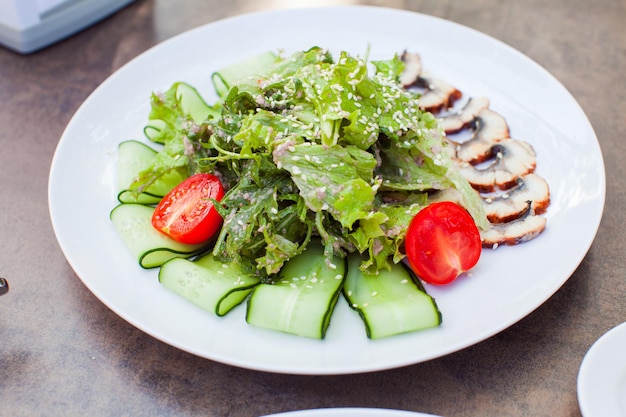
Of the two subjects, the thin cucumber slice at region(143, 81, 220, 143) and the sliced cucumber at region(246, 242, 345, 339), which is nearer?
the sliced cucumber at region(246, 242, 345, 339)

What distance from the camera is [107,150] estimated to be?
299 centimetres

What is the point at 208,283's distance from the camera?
2.30 meters

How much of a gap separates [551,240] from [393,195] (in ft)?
2.20

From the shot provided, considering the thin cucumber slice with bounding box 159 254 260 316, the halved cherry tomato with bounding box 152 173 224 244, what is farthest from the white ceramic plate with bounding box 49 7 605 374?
the halved cherry tomato with bounding box 152 173 224 244

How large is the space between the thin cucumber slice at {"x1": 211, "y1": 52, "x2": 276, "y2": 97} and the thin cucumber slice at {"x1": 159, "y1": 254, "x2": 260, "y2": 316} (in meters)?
1.21

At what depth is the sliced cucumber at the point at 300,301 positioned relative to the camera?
214 cm

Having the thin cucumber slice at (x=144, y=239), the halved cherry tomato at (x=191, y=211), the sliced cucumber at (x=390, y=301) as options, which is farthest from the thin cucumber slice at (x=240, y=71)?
the sliced cucumber at (x=390, y=301)

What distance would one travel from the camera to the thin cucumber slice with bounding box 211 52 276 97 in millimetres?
3275

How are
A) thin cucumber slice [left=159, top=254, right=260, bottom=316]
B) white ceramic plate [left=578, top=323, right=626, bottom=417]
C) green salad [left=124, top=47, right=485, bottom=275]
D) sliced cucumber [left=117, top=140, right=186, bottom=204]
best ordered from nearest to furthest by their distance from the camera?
white ceramic plate [left=578, top=323, right=626, bottom=417] → thin cucumber slice [left=159, top=254, right=260, bottom=316] → green salad [left=124, top=47, right=485, bottom=275] → sliced cucumber [left=117, top=140, right=186, bottom=204]

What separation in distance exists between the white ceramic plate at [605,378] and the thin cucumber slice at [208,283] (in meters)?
1.18

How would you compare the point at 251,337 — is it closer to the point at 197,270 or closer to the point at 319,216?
the point at 197,270

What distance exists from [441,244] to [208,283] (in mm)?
877

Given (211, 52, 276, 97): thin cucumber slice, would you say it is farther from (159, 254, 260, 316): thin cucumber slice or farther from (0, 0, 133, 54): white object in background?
(0, 0, 133, 54): white object in background

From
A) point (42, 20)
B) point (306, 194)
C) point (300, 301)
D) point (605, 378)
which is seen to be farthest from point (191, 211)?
point (42, 20)
